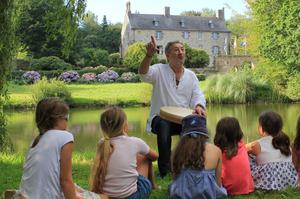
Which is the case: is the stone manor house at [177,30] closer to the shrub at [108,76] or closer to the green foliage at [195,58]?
the green foliage at [195,58]

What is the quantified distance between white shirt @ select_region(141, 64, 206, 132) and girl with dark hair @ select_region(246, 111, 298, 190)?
82 centimetres

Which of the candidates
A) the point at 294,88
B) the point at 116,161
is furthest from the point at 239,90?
the point at 116,161

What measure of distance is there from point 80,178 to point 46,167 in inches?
88.6

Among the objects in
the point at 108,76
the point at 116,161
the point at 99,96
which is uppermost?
the point at 116,161

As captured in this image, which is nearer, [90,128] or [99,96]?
[90,128]

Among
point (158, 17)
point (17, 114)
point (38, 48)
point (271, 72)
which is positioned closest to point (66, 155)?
point (17, 114)

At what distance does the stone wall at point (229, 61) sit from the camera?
41.6 m

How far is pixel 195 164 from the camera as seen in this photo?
339cm

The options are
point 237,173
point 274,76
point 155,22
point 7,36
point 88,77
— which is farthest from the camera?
point 155,22

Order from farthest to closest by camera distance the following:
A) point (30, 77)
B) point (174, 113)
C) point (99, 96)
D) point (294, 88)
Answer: point (30, 77) → point (99, 96) → point (294, 88) → point (174, 113)

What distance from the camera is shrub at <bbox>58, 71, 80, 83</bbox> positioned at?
32.9 m

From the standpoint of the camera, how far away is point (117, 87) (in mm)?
29875

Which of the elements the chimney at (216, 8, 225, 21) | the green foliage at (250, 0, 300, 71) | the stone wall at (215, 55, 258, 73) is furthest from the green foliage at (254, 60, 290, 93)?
the chimney at (216, 8, 225, 21)

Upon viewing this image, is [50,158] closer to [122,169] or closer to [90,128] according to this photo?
[122,169]
